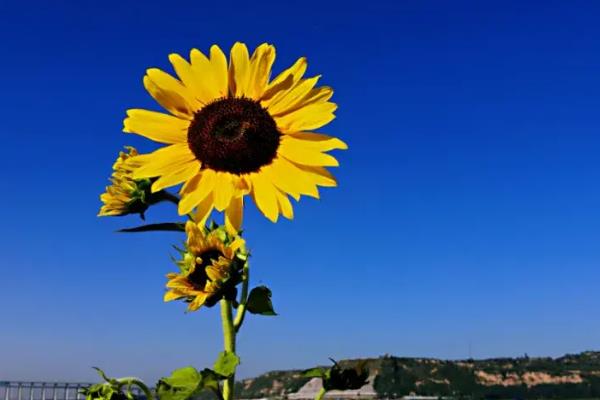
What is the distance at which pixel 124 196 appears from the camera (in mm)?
3639

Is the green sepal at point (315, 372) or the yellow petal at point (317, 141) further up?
the yellow petal at point (317, 141)

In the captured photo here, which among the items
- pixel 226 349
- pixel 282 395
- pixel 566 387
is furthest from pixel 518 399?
pixel 226 349

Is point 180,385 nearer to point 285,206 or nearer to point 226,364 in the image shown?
point 226,364

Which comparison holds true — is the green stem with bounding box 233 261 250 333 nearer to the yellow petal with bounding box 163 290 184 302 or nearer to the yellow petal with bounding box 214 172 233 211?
the yellow petal with bounding box 163 290 184 302

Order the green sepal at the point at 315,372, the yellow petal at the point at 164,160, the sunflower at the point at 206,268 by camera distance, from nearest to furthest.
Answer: the yellow petal at the point at 164,160
the sunflower at the point at 206,268
the green sepal at the point at 315,372

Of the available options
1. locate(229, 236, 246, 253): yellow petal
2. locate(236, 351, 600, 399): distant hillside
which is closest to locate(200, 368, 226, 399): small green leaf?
locate(229, 236, 246, 253): yellow petal

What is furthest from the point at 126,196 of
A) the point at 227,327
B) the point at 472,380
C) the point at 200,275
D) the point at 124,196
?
the point at 472,380

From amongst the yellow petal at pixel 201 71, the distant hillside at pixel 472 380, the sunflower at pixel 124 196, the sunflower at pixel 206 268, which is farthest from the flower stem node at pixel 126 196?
the distant hillside at pixel 472 380

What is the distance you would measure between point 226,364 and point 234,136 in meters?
1.12

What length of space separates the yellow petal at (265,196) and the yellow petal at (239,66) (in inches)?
14.4

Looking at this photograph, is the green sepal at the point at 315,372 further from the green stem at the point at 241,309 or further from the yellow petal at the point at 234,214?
the yellow petal at the point at 234,214

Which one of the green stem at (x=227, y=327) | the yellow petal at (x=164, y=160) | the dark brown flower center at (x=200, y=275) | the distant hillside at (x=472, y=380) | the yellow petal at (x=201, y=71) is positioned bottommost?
the green stem at (x=227, y=327)

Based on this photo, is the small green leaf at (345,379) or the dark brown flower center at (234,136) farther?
the small green leaf at (345,379)

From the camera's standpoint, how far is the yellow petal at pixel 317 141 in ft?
9.04
